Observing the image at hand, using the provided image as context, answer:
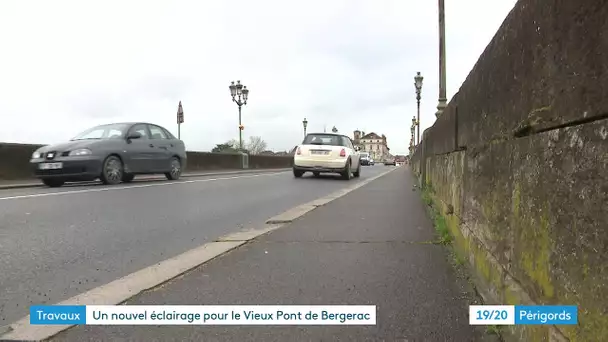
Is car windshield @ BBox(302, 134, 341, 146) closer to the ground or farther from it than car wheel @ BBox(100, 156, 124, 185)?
farther from it

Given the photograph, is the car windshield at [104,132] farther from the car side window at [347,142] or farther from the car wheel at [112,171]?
the car side window at [347,142]

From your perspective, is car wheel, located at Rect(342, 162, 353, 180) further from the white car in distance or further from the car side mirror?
the car side mirror

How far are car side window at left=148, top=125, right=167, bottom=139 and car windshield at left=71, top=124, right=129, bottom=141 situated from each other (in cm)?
102

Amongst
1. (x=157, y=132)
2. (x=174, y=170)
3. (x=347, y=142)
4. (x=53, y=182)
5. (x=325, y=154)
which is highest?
(x=157, y=132)

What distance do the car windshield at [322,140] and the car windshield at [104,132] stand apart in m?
6.25

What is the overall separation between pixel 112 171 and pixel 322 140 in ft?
23.4

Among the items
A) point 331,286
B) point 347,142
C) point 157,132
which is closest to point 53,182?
point 157,132

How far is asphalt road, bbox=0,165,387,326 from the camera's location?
3.27m

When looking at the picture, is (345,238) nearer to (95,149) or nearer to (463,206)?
(463,206)

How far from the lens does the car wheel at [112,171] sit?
11.3 metres

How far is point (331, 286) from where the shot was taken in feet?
10.2

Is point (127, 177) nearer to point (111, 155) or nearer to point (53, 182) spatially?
point (111, 155)

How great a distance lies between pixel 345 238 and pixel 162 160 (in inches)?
391

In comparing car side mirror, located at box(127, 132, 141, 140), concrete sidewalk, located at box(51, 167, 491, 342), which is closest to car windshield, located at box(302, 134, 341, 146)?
car side mirror, located at box(127, 132, 141, 140)
